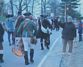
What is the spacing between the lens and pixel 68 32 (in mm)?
16859

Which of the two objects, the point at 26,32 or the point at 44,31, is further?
the point at 44,31

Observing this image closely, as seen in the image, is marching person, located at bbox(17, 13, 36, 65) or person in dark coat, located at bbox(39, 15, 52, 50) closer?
marching person, located at bbox(17, 13, 36, 65)

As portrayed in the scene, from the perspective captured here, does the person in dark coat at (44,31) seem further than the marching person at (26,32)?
Yes

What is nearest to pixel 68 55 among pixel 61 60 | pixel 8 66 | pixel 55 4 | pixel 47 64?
pixel 61 60

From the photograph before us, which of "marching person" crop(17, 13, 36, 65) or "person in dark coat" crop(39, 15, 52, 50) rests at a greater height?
"marching person" crop(17, 13, 36, 65)

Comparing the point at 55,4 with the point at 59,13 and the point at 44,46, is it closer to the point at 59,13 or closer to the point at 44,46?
the point at 59,13

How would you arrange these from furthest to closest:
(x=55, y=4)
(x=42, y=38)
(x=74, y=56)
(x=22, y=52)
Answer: (x=55, y=4) < (x=42, y=38) < (x=74, y=56) < (x=22, y=52)

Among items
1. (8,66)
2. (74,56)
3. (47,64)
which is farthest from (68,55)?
(8,66)

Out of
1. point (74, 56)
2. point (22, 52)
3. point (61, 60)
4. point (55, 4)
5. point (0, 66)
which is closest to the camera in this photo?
point (0, 66)

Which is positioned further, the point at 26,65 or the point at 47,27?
the point at 47,27

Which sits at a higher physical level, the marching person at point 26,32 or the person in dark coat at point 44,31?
the marching person at point 26,32

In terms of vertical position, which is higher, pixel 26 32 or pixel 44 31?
pixel 26 32

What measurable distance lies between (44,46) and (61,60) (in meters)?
6.29

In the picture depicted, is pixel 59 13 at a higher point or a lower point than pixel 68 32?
lower
